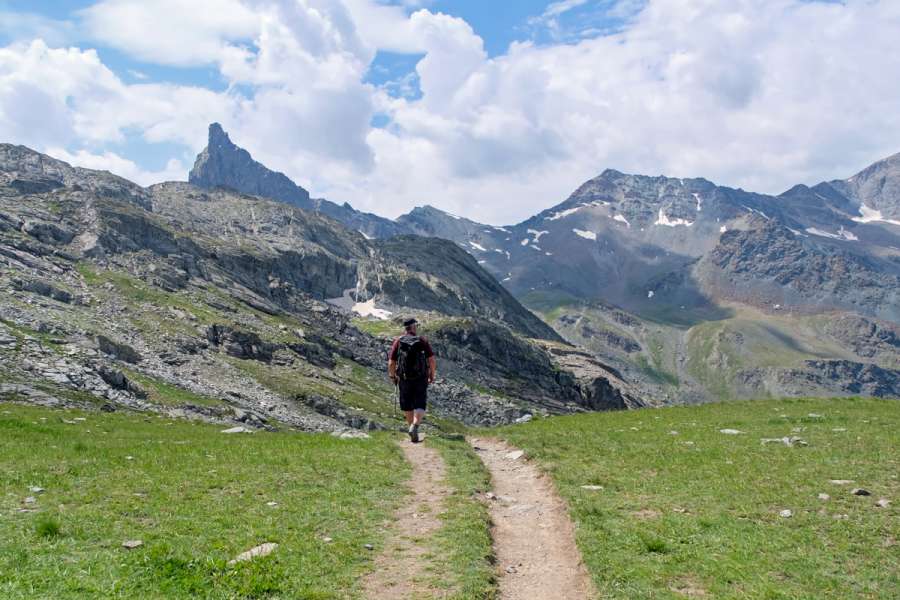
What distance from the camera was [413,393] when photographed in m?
28.8

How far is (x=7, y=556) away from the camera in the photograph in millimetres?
12125

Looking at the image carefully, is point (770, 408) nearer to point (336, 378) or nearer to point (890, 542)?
point (890, 542)

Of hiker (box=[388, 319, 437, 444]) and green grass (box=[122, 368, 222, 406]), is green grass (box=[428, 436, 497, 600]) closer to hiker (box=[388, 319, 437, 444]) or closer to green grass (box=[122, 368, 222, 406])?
hiker (box=[388, 319, 437, 444])

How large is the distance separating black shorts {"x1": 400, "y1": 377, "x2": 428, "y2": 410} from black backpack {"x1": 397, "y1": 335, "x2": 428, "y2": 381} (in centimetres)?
22

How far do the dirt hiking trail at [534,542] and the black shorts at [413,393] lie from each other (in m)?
6.54

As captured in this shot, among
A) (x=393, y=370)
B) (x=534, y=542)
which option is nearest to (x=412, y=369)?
(x=393, y=370)

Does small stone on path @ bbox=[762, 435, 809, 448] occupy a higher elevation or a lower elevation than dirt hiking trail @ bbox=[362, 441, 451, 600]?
higher

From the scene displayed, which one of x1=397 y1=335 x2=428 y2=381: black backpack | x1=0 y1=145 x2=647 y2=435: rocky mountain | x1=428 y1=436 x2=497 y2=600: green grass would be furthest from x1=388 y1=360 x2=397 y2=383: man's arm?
x1=0 y1=145 x2=647 y2=435: rocky mountain

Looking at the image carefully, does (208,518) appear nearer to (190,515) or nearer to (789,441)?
(190,515)

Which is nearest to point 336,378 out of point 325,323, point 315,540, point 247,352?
point 247,352

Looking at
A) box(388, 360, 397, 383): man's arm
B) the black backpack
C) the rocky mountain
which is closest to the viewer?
the black backpack

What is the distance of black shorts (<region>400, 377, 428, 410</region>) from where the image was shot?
94.2ft

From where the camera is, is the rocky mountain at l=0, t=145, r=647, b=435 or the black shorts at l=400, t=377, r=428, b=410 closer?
the black shorts at l=400, t=377, r=428, b=410

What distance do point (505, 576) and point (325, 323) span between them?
184753 millimetres
